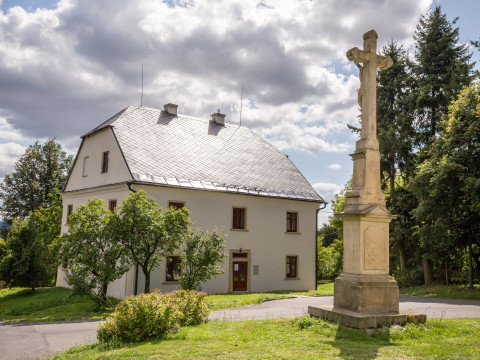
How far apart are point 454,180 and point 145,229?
1523 cm

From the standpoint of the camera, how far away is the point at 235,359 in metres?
6.40

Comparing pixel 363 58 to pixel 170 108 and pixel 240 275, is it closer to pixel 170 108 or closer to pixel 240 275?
pixel 240 275

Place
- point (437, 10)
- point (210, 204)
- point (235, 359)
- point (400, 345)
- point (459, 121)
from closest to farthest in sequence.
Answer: point (235, 359) < point (400, 345) < point (459, 121) < point (210, 204) < point (437, 10)

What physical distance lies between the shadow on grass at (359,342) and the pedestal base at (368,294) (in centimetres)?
61

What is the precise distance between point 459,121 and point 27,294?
26293 millimetres

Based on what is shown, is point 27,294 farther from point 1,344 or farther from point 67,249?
point 1,344

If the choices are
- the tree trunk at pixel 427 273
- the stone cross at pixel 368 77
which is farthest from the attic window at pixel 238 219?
A: the stone cross at pixel 368 77

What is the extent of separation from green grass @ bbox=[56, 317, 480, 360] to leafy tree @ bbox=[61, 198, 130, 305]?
8.22 m

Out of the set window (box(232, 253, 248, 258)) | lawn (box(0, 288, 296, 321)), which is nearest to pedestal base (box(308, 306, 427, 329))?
lawn (box(0, 288, 296, 321))

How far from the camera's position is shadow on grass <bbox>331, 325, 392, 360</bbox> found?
6.59 metres

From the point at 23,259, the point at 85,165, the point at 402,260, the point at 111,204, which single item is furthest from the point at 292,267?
the point at 23,259

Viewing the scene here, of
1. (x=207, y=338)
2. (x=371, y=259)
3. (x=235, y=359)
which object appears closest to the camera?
(x=235, y=359)

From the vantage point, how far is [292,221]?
27391 mm

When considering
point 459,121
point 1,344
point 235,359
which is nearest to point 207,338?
point 235,359
